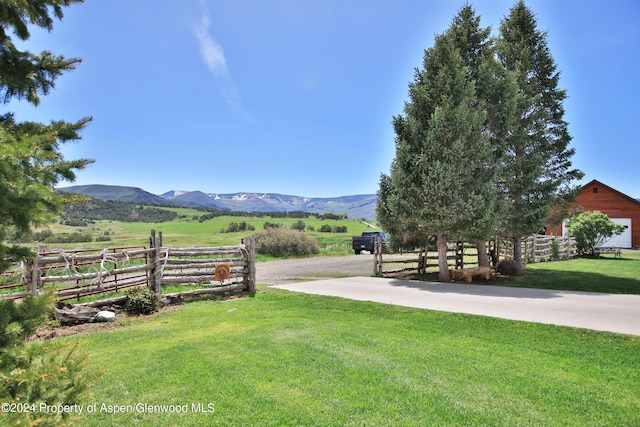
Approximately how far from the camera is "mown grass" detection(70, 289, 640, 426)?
3485 millimetres

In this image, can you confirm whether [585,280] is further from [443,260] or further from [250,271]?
[250,271]

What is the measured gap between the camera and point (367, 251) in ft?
109

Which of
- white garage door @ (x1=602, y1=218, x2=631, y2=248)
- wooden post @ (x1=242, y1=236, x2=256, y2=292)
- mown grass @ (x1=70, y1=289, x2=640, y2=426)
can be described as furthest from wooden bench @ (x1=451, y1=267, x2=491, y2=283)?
white garage door @ (x1=602, y1=218, x2=631, y2=248)

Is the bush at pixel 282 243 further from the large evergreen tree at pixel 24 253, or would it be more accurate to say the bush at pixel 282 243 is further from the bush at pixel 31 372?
the bush at pixel 31 372

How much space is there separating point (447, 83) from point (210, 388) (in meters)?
13.0

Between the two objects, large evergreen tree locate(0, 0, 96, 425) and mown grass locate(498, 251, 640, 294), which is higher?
large evergreen tree locate(0, 0, 96, 425)

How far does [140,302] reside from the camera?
8.49 metres

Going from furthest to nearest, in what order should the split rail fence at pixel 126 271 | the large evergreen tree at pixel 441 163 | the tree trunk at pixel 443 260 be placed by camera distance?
the tree trunk at pixel 443 260 < the large evergreen tree at pixel 441 163 < the split rail fence at pixel 126 271

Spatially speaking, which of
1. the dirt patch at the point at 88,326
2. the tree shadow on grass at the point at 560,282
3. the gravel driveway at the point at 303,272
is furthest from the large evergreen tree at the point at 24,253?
the gravel driveway at the point at 303,272

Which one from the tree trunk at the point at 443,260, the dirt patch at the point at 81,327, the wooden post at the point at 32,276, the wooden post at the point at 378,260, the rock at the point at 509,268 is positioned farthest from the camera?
the rock at the point at 509,268

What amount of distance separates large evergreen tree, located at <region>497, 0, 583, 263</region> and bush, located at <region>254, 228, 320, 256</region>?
50.9ft

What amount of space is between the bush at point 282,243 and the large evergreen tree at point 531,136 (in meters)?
15.5

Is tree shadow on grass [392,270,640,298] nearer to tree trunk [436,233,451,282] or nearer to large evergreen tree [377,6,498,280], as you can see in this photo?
tree trunk [436,233,451,282]

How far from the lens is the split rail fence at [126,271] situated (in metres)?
7.66
